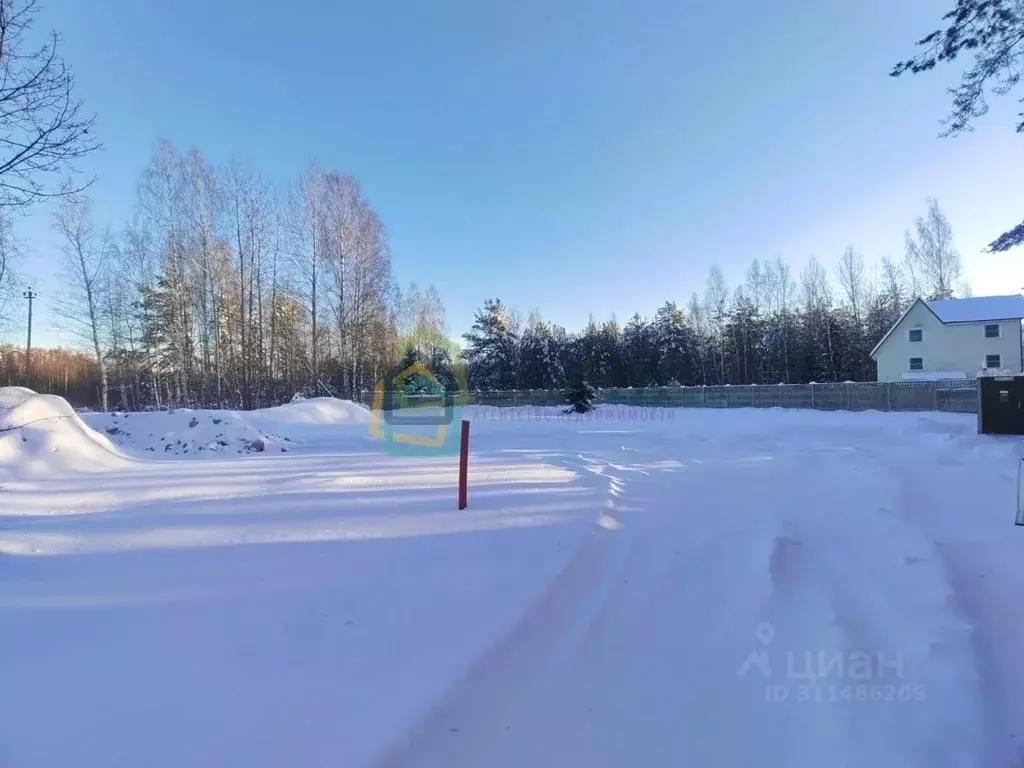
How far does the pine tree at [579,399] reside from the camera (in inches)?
1028

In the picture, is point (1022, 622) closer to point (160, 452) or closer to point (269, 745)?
point (269, 745)

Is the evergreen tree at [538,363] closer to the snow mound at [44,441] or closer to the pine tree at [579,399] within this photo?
the pine tree at [579,399]

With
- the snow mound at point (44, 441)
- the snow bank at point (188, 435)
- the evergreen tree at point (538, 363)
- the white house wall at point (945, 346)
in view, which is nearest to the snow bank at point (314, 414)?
the snow bank at point (188, 435)

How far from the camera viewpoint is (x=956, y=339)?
28828 mm

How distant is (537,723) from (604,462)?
7744 millimetres

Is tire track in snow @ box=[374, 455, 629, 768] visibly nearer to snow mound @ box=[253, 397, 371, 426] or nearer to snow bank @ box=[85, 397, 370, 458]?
snow bank @ box=[85, 397, 370, 458]

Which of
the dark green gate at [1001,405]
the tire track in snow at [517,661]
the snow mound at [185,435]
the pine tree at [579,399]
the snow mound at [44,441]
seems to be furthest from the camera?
the pine tree at [579,399]

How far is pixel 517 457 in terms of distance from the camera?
33.5ft

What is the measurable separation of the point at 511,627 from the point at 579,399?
77.8 ft

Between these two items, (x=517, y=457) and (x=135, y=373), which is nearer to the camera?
(x=517, y=457)

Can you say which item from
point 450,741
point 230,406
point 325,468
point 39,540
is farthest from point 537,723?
point 230,406

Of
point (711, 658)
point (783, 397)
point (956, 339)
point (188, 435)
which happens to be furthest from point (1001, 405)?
point (956, 339)

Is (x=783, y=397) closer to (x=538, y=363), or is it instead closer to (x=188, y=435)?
(x=538, y=363)

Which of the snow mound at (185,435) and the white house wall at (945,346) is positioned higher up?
the white house wall at (945,346)
